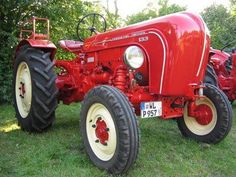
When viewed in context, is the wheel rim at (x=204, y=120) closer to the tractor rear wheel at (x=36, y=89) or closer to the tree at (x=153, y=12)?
the tractor rear wheel at (x=36, y=89)

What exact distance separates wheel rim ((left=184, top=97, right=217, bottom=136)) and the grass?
21cm

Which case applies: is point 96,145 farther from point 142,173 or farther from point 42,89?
point 42,89

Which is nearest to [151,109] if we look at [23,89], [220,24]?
[23,89]

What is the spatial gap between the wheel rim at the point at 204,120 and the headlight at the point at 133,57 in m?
1.30

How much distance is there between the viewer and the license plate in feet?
13.7

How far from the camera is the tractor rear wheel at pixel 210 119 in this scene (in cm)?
486

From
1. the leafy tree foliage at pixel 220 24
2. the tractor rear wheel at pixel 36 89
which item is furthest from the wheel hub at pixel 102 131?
the leafy tree foliage at pixel 220 24

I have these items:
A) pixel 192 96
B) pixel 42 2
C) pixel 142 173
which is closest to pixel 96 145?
pixel 142 173

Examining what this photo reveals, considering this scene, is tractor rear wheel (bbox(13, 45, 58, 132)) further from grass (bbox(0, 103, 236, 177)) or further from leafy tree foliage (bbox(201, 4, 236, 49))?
leafy tree foliage (bbox(201, 4, 236, 49))

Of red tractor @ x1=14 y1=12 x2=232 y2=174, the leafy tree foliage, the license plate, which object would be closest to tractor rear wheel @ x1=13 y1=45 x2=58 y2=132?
red tractor @ x1=14 y1=12 x2=232 y2=174

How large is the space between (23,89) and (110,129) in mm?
2235

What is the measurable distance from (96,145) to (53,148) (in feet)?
2.58

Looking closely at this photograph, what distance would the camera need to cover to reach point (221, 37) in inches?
611

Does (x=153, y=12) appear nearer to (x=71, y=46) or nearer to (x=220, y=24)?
(x=220, y=24)
